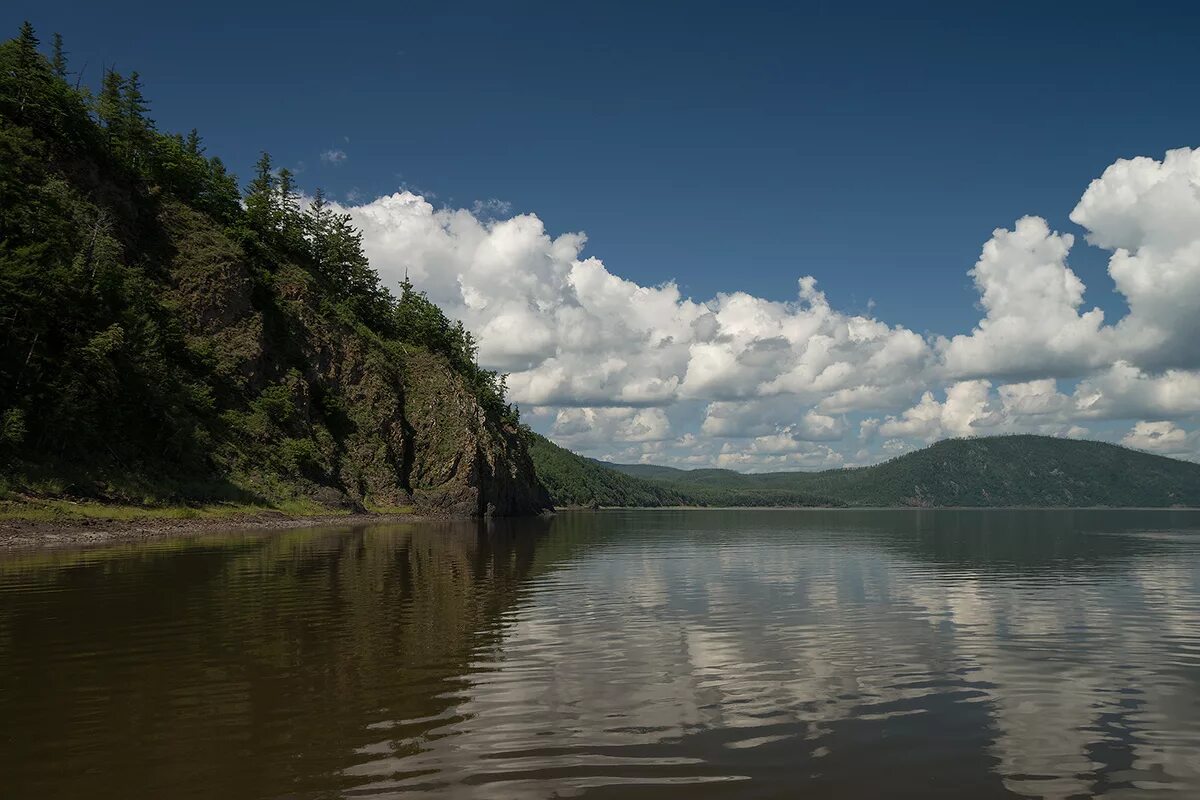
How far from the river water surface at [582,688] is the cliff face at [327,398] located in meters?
60.9

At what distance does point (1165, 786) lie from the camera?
375 inches

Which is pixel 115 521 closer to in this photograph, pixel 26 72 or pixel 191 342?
pixel 191 342

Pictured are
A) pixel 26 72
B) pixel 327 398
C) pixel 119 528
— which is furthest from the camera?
pixel 327 398

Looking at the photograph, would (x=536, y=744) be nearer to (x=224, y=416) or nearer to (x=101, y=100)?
(x=224, y=416)

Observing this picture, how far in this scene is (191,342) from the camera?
8744cm

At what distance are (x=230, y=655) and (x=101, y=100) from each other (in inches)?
4582

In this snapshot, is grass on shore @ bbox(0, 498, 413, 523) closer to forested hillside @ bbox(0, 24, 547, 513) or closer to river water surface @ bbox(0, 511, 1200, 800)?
forested hillside @ bbox(0, 24, 547, 513)

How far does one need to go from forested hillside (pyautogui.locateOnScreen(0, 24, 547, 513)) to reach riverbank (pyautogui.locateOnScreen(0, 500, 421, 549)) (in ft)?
6.89

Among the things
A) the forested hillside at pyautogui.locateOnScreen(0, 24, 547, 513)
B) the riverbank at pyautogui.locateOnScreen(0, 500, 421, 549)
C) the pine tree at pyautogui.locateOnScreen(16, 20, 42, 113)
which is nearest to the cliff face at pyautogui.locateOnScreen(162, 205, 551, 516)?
the forested hillside at pyautogui.locateOnScreen(0, 24, 547, 513)

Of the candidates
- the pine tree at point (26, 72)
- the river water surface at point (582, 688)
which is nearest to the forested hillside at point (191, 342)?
the pine tree at point (26, 72)

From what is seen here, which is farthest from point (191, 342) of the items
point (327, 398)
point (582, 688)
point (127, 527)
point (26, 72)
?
point (582, 688)

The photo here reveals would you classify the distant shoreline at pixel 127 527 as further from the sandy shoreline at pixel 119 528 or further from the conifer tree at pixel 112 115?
the conifer tree at pixel 112 115

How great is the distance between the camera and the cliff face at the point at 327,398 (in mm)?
88812

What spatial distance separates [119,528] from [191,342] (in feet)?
139
